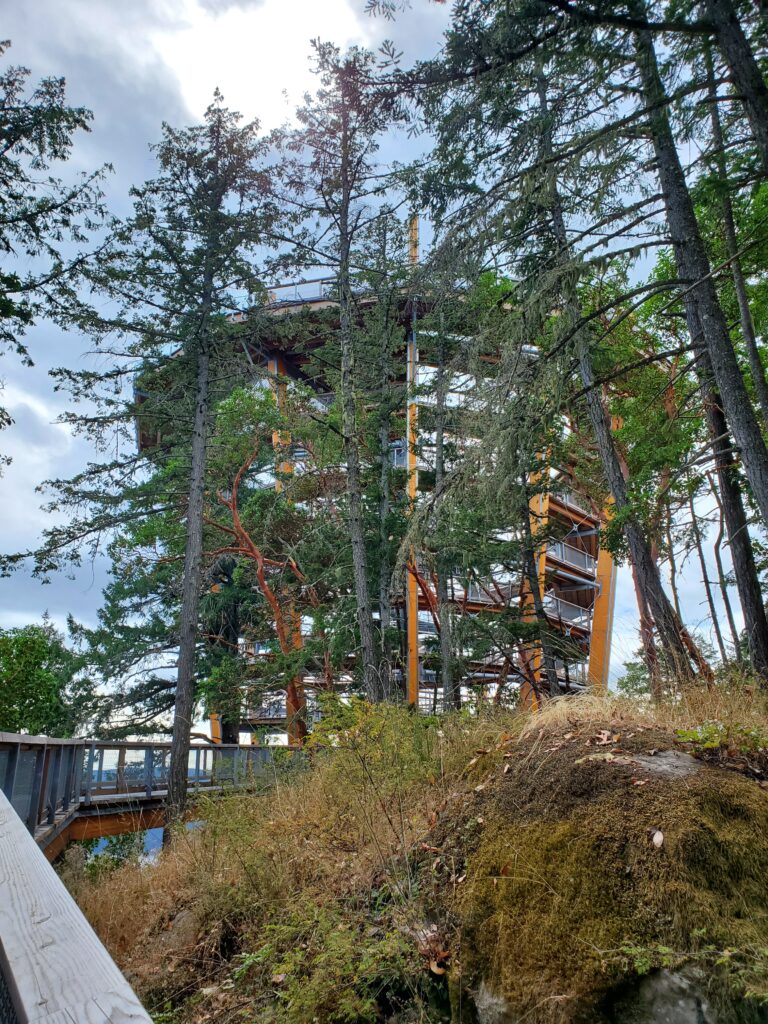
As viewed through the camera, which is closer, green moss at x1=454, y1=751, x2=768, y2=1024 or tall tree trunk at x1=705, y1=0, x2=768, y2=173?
green moss at x1=454, y1=751, x2=768, y2=1024

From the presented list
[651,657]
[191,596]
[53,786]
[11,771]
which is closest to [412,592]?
[191,596]

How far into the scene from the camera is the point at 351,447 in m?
13.0

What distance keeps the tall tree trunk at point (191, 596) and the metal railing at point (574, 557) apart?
13887 mm

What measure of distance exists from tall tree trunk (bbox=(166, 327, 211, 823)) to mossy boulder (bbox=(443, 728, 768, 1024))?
1043 centimetres

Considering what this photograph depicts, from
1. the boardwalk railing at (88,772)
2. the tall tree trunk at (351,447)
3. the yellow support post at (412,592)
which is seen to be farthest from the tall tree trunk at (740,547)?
the yellow support post at (412,592)

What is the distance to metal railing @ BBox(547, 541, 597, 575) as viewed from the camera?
24797mm

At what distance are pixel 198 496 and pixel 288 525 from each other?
620 cm

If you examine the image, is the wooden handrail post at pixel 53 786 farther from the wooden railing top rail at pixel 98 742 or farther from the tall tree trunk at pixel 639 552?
the tall tree trunk at pixel 639 552

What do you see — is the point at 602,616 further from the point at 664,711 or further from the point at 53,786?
the point at 664,711

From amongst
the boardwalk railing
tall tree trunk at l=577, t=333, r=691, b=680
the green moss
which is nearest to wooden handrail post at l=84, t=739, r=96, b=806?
the boardwalk railing

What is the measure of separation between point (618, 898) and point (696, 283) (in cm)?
587

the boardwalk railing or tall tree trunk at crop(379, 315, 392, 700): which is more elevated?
tall tree trunk at crop(379, 315, 392, 700)

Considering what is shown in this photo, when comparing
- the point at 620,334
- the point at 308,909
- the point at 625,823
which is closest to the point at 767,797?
the point at 625,823

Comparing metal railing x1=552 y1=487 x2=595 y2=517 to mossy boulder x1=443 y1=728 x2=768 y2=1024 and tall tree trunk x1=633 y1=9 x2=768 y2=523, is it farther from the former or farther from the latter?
mossy boulder x1=443 y1=728 x2=768 y2=1024
